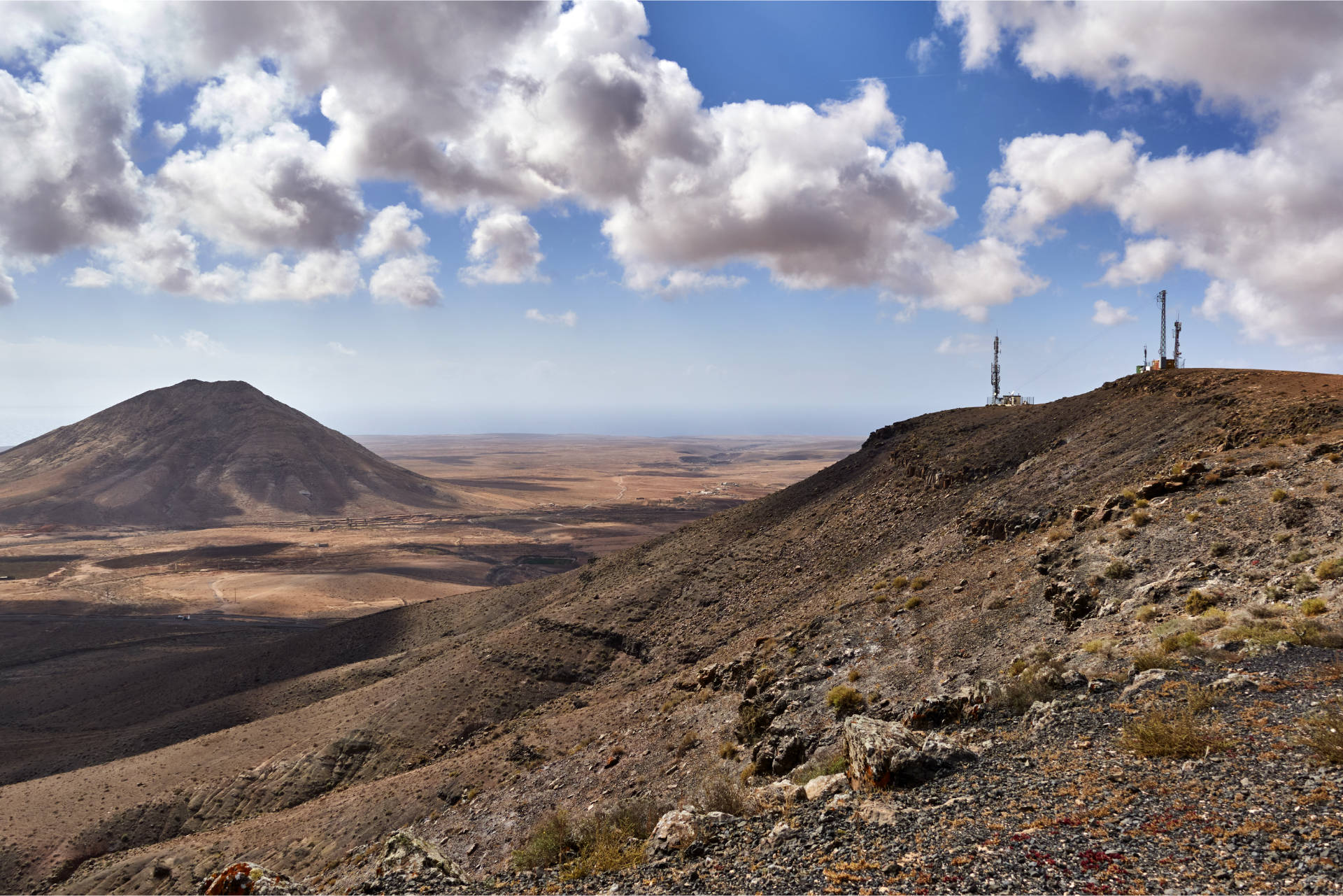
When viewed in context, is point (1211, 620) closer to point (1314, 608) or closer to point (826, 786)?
point (1314, 608)

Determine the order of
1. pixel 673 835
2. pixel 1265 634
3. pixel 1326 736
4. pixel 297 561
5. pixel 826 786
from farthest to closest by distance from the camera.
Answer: pixel 297 561 → pixel 1265 634 → pixel 826 786 → pixel 673 835 → pixel 1326 736

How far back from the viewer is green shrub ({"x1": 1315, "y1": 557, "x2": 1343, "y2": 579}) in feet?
40.4

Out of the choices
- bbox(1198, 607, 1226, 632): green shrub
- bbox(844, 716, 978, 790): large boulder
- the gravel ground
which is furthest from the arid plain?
bbox(1198, 607, 1226, 632): green shrub

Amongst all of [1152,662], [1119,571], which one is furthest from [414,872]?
[1119,571]

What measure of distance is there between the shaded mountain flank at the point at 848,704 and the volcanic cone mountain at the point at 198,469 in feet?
333

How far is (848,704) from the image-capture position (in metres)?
15.9

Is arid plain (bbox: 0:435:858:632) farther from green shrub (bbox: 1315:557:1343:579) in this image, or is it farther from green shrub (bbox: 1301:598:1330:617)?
green shrub (bbox: 1315:557:1343:579)

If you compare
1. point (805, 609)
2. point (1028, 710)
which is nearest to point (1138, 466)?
point (805, 609)

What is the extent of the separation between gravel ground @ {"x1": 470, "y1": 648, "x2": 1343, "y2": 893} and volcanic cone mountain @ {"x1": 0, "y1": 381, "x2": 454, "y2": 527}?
14927cm

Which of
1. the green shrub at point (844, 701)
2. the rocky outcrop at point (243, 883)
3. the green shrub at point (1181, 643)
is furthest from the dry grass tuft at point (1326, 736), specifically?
the rocky outcrop at point (243, 883)

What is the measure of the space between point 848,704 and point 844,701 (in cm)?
14

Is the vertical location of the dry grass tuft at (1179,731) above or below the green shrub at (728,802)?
above

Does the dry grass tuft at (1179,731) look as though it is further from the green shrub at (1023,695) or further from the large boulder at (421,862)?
the large boulder at (421,862)

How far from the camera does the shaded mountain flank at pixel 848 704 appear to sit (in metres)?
7.86
